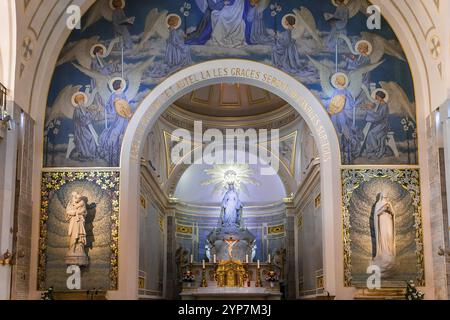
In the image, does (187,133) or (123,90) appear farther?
(187,133)

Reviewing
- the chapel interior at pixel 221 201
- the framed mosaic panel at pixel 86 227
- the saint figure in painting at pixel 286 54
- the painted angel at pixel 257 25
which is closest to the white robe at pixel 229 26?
the painted angel at pixel 257 25

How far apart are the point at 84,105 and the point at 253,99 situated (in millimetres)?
10094

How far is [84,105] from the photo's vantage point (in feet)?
59.6

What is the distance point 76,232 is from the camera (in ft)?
56.3

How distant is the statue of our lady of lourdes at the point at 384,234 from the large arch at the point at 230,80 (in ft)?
3.15

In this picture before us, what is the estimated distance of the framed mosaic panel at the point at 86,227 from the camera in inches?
672

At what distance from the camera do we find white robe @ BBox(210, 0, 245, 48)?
1848 cm

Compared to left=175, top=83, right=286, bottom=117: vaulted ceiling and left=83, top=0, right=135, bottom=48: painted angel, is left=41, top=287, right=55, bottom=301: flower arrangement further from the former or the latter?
left=175, top=83, right=286, bottom=117: vaulted ceiling

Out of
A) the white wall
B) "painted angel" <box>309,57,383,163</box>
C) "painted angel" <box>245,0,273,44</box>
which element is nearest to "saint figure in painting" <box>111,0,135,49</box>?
"painted angel" <box>245,0,273,44</box>

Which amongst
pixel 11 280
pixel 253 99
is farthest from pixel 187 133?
pixel 11 280

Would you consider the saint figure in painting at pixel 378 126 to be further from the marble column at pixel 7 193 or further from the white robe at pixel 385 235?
the marble column at pixel 7 193

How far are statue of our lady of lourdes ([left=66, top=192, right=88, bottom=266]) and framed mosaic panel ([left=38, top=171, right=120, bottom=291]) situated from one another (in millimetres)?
97

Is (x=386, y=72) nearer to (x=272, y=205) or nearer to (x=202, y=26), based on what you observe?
(x=202, y=26)
